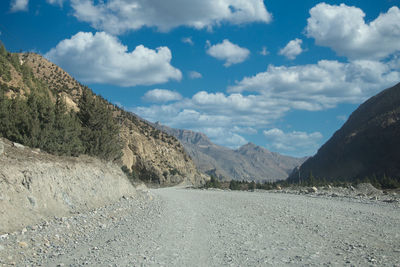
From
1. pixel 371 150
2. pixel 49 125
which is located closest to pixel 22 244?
pixel 49 125

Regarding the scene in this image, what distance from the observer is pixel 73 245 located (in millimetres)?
9227

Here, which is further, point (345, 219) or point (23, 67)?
point (23, 67)

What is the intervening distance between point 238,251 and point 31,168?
388 inches

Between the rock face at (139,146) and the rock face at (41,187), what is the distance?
4146cm

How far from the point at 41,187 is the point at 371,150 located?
15317cm

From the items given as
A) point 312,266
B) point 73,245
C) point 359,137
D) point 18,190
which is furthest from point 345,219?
point 359,137

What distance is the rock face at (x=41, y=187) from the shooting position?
10727 millimetres

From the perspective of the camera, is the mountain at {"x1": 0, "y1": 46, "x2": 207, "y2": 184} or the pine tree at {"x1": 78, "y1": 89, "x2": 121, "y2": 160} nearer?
the mountain at {"x1": 0, "y1": 46, "x2": 207, "y2": 184}

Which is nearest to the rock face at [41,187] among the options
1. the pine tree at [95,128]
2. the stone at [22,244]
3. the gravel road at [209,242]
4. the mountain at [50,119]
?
the gravel road at [209,242]

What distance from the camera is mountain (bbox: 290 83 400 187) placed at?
126 meters

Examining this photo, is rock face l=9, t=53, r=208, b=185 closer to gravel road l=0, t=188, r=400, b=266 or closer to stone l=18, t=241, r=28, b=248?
gravel road l=0, t=188, r=400, b=266

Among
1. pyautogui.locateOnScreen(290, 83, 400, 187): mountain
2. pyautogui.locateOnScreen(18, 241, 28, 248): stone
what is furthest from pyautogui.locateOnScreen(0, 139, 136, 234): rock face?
pyautogui.locateOnScreen(290, 83, 400, 187): mountain

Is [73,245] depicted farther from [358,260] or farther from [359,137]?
[359,137]

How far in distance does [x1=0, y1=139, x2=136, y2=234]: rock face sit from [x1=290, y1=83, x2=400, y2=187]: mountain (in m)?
117
